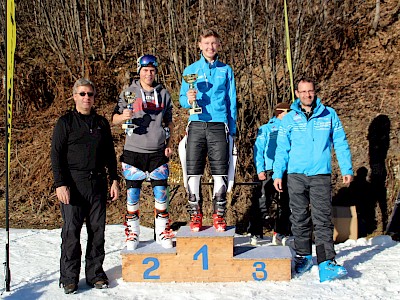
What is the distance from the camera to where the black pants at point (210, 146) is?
14.5 ft

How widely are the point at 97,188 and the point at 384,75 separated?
749cm

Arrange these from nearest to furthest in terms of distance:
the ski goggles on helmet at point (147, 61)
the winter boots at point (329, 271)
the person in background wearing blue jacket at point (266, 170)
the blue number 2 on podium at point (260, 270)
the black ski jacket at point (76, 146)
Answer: the black ski jacket at point (76, 146), the winter boots at point (329, 271), the blue number 2 on podium at point (260, 270), the ski goggles on helmet at point (147, 61), the person in background wearing blue jacket at point (266, 170)

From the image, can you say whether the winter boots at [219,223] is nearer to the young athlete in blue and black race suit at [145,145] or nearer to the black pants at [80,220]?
the young athlete in blue and black race suit at [145,145]

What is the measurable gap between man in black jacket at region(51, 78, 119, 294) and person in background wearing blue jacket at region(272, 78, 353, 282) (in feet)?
5.67

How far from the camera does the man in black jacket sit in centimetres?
388

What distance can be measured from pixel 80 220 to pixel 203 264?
1183 mm

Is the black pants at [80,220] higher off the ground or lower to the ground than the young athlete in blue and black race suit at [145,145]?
lower

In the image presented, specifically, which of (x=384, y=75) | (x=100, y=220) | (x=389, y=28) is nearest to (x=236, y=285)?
(x=100, y=220)

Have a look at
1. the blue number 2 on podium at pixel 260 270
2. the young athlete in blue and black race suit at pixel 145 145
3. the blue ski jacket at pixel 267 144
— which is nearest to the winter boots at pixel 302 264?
the blue number 2 on podium at pixel 260 270

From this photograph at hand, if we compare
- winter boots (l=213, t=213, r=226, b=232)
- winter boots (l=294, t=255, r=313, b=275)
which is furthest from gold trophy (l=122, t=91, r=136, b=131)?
winter boots (l=294, t=255, r=313, b=275)

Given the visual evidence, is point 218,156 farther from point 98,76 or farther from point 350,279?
point 98,76

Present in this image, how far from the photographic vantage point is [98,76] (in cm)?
1058

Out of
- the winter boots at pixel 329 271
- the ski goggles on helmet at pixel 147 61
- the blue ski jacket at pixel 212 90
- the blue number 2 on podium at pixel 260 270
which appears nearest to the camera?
the winter boots at pixel 329 271

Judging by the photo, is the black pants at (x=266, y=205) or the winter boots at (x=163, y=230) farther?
the black pants at (x=266, y=205)
